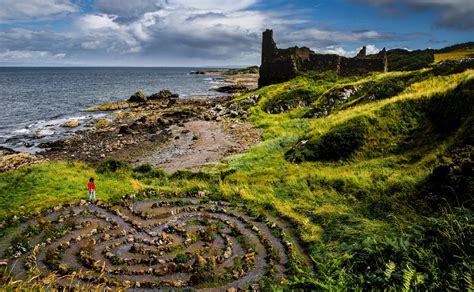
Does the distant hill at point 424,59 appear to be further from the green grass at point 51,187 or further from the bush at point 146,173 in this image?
the green grass at point 51,187

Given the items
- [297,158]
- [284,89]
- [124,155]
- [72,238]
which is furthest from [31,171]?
[284,89]

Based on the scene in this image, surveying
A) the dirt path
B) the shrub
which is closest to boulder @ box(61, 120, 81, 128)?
the dirt path

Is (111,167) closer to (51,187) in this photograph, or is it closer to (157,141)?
(51,187)

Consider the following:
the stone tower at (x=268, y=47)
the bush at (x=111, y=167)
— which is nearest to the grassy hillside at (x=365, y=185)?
the bush at (x=111, y=167)

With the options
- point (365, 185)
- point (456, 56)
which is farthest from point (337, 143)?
point (456, 56)

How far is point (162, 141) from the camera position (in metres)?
53.2

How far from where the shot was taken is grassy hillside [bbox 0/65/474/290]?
28.4 feet

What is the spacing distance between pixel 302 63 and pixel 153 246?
78880 mm

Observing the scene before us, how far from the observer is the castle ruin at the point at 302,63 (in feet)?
261

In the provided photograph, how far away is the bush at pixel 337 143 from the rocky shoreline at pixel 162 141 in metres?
11.9

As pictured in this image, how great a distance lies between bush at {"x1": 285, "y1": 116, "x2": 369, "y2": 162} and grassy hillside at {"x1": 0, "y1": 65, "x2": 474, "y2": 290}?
9 cm

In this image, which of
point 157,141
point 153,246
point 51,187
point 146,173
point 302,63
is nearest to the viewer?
point 153,246

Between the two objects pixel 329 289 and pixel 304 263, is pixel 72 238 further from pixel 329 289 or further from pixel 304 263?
pixel 329 289

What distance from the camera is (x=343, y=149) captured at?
1179 inches
